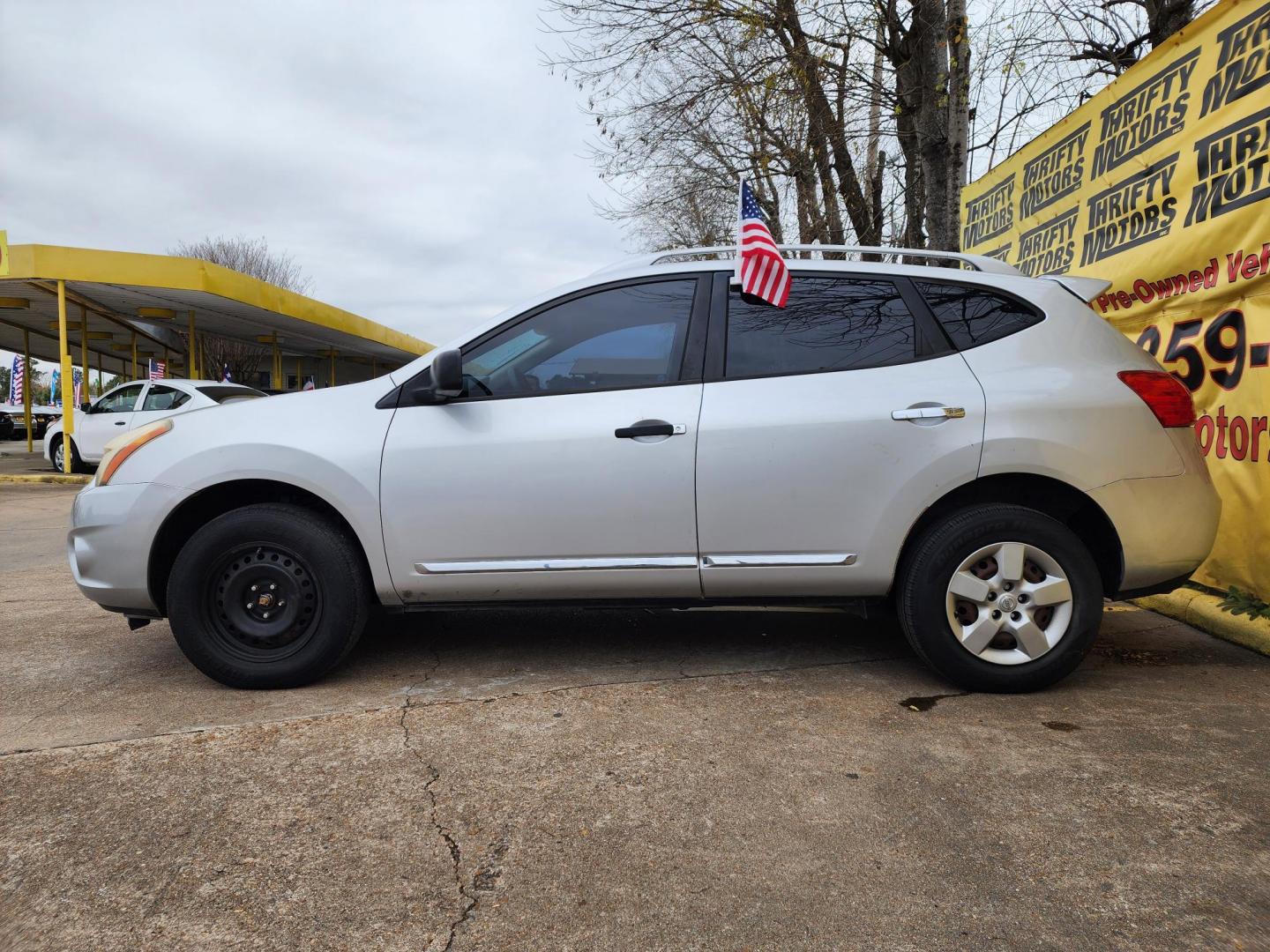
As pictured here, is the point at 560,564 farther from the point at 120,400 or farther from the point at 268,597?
the point at 120,400

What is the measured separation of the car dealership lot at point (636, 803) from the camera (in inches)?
76.6

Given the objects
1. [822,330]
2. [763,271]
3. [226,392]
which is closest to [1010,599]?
[822,330]

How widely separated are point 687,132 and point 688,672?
10.1 meters

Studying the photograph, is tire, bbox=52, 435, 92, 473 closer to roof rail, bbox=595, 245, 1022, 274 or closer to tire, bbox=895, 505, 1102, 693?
roof rail, bbox=595, 245, 1022, 274

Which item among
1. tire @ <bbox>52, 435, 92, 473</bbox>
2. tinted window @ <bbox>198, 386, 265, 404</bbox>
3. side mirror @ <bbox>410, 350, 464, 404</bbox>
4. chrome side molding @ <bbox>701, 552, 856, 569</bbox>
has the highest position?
tinted window @ <bbox>198, 386, 265, 404</bbox>

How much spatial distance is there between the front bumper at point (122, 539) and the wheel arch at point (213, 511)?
1.3 inches

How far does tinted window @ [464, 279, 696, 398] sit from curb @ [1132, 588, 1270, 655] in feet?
8.69

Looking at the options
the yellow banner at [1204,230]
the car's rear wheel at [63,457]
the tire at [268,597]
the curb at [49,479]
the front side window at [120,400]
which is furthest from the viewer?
the car's rear wheel at [63,457]

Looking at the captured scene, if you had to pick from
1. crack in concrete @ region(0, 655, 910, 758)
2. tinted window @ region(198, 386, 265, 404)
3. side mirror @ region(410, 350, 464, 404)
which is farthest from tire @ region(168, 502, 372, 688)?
tinted window @ region(198, 386, 265, 404)

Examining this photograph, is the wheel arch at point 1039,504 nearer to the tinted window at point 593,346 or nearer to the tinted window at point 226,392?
the tinted window at point 593,346

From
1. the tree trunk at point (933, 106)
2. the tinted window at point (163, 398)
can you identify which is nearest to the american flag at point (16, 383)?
the tinted window at point (163, 398)

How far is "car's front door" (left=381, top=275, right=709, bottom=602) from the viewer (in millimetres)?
3305

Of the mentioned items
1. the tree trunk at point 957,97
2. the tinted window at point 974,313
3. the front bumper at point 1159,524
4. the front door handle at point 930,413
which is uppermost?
the tree trunk at point 957,97

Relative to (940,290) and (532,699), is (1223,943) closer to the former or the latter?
(532,699)
